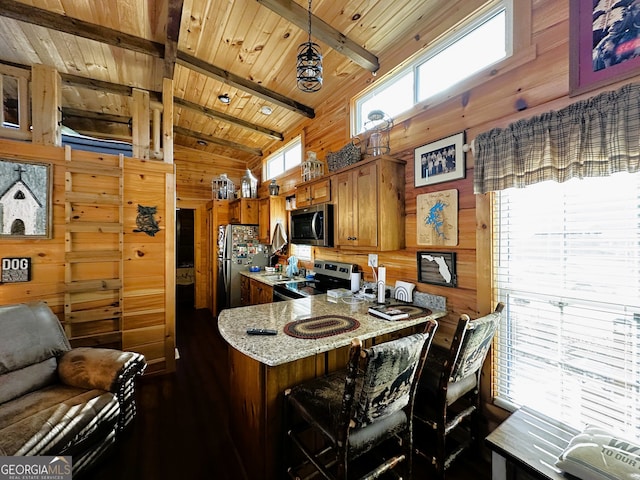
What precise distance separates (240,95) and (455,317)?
379 centimetres

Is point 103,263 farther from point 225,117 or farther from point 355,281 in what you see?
point 225,117

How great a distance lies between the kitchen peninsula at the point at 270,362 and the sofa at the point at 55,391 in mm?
790

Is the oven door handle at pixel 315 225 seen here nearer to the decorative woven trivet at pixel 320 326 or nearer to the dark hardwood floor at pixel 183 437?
the decorative woven trivet at pixel 320 326

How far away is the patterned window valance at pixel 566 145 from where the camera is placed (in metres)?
1.22

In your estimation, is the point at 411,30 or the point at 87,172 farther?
the point at 87,172

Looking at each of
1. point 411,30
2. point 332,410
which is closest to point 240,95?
point 411,30

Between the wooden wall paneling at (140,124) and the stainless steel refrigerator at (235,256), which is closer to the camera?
the wooden wall paneling at (140,124)

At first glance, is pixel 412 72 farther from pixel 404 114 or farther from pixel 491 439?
pixel 491 439

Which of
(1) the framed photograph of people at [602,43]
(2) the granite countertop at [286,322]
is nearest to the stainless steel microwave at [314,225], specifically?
(2) the granite countertop at [286,322]

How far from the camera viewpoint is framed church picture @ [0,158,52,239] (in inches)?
88.5

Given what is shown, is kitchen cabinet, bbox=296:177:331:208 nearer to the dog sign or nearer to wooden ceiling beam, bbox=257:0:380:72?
wooden ceiling beam, bbox=257:0:380:72

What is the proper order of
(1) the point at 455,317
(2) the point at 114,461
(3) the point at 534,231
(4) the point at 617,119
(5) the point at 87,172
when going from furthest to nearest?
(5) the point at 87,172 < (1) the point at 455,317 < (2) the point at 114,461 < (3) the point at 534,231 < (4) the point at 617,119

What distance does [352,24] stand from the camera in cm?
231

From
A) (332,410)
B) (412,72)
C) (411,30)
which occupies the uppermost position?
(411,30)
